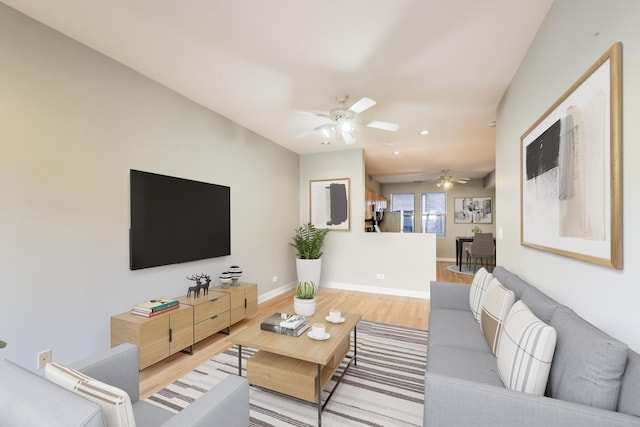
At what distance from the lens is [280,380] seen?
1832 mm

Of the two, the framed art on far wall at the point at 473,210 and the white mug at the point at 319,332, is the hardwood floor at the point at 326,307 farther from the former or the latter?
the framed art on far wall at the point at 473,210

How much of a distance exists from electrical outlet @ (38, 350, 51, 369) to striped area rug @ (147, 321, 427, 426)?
780 millimetres

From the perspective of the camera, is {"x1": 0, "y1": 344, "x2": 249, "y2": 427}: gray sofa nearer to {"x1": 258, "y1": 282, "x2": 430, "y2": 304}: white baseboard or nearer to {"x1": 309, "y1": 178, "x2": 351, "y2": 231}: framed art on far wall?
{"x1": 258, "y1": 282, "x2": 430, "y2": 304}: white baseboard

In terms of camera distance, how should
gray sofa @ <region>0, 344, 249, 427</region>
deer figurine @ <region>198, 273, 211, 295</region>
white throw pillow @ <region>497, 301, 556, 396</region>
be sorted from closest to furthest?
gray sofa @ <region>0, 344, 249, 427</region>
white throw pillow @ <region>497, 301, 556, 396</region>
deer figurine @ <region>198, 273, 211, 295</region>

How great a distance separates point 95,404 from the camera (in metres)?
0.70

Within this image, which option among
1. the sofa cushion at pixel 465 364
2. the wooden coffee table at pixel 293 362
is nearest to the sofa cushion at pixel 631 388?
the sofa cushion at pixel 465 364

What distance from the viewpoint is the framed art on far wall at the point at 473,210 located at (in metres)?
8.12

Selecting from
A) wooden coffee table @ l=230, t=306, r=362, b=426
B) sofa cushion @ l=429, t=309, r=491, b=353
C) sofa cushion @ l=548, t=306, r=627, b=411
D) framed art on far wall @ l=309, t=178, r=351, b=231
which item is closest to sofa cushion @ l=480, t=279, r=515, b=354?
sofa cushion @ l=429, t=309, r=491, b=353

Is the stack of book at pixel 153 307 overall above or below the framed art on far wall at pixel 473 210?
below

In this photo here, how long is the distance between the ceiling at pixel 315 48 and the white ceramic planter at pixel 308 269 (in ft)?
7.85

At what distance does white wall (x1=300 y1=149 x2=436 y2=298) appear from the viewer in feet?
15.5

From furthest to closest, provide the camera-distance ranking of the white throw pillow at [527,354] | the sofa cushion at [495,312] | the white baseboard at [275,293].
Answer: the white baseboard at [275,293]
the sofa cushion at [495,312]
the white throw pillow at [527,354]

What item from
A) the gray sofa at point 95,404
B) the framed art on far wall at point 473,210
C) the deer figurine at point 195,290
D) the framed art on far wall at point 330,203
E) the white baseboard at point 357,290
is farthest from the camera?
the framed art on far wall at point 473,210

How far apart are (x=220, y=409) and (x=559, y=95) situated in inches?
89.1
